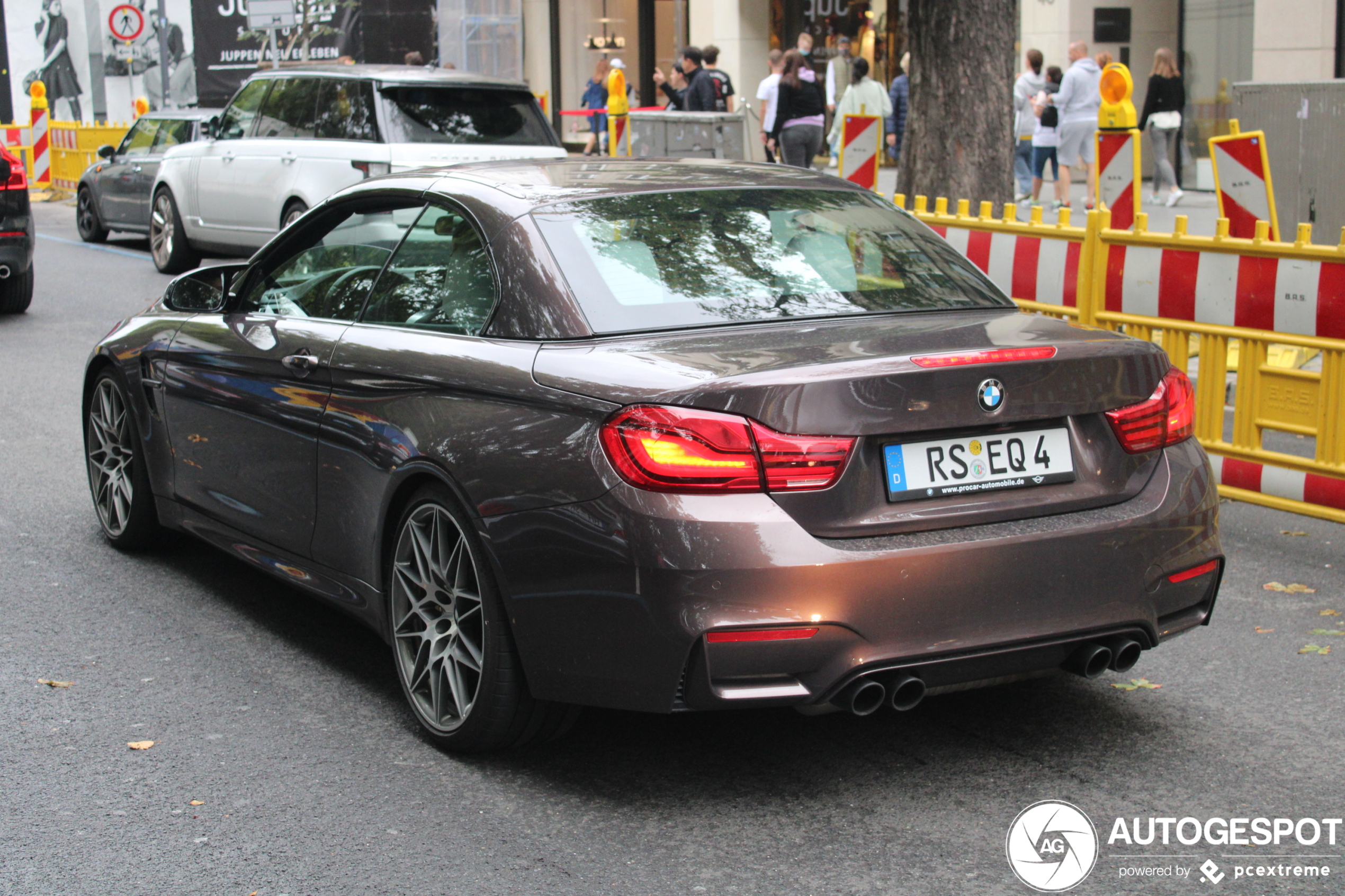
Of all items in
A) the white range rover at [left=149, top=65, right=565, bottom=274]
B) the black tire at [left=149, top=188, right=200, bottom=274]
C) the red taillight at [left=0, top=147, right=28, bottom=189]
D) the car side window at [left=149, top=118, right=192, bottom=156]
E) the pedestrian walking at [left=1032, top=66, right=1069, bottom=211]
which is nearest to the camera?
the red taillight at [left=0, top=147, right=28, bottom=189]

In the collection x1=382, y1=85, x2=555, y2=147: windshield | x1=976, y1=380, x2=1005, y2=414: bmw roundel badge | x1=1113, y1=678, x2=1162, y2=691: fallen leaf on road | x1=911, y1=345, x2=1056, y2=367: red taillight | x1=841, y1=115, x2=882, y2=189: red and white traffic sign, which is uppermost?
x1=382, y1=85, x2=555, y2=147: windshield

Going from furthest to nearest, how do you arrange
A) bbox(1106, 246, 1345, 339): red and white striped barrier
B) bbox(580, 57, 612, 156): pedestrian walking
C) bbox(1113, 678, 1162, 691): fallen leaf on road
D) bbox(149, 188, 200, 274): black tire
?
bbox(580, 57, 612, 156): pedestrian walking < bbox(149, 188, 200, 274): black tire < bbox(1106, 246, 1345, 339): red and white striped barrier < bbox(1113, 678, 1162, 691): fallen leaf on road

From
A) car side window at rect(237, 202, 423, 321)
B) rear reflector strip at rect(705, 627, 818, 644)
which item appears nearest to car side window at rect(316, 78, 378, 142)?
car side window at rect(237, 202, 423, 321)

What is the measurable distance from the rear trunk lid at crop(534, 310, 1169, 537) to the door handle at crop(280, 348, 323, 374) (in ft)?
3.47

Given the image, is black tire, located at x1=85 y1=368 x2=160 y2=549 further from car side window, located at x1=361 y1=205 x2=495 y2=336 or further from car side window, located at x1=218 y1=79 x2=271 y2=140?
car side window, located at x1=218 y1=79 x2=271 y2=140

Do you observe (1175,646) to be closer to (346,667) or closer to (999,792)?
(999,792)

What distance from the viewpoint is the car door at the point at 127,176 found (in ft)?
60.1

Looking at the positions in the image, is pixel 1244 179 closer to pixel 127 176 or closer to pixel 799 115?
pixel 799 115

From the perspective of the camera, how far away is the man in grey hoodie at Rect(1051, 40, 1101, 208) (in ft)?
64.4

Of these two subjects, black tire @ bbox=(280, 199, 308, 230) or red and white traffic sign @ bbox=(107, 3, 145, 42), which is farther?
red and white traffic sign @ bbox=(107, 3, 145, 42)

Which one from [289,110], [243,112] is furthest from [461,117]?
[243,112]

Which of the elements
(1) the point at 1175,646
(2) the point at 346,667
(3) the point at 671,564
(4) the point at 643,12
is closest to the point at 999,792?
(3) the point at 671,564

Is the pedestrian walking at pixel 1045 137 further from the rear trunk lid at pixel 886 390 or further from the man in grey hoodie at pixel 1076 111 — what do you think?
the rear trunk lid at pixel 886 390

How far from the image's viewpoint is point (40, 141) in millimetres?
27031
